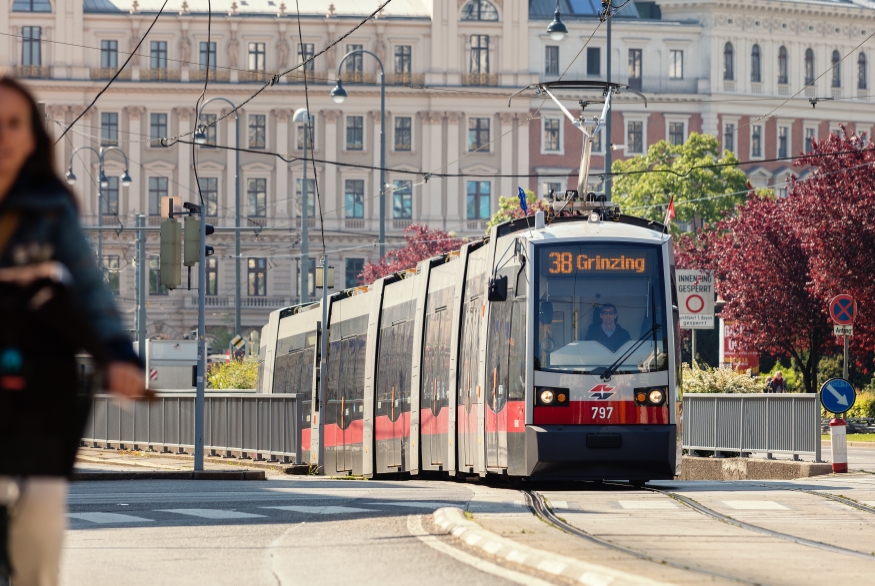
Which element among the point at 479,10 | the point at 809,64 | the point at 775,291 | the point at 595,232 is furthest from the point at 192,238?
the point at 809,64

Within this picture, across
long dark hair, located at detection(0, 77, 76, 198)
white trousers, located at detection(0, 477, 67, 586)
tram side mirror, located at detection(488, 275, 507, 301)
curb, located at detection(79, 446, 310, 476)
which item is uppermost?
long dark hair, located at detection(0, 77, 76, 198)

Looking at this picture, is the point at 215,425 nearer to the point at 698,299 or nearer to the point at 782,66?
the point at 698,299

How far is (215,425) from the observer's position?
3862 cm

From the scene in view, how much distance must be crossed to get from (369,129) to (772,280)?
5095 centimetres

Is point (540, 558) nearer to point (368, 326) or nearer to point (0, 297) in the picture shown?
point (0, 297)

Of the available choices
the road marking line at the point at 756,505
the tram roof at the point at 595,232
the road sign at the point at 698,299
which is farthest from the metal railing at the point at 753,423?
the road marking line at the point at 756,505

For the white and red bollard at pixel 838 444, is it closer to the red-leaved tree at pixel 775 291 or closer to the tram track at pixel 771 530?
the tram track at pixel 771 530

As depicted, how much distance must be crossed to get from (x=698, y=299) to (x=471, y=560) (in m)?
18.9

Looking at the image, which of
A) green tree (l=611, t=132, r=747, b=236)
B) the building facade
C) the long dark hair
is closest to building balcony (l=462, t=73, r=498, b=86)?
the building facade

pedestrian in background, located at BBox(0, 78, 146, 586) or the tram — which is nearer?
pedestrian in background, located at BBox(0, 78, 146, 586)

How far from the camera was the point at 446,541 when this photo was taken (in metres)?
12.2

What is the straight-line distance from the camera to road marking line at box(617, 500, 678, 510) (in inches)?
618

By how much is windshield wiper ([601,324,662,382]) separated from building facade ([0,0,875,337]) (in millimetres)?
75999

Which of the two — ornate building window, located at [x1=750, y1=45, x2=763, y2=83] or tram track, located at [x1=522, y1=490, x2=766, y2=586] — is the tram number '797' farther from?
ornate building window, located at [x1=750, y1=45, x2=763, y2=83]
